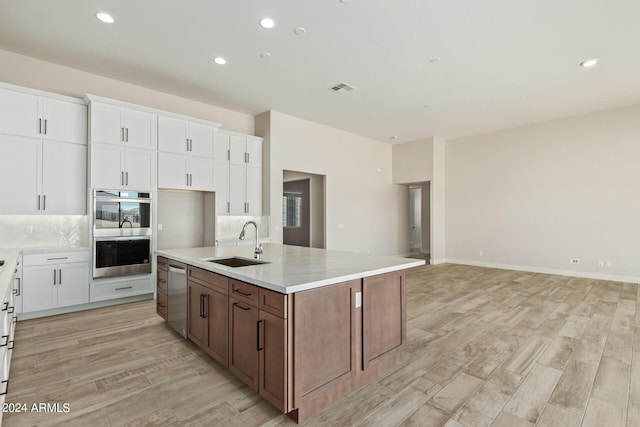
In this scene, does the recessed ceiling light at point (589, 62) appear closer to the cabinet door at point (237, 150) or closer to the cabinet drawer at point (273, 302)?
the cabinet drawer at point (273, 302)

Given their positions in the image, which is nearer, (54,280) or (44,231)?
(54,280)

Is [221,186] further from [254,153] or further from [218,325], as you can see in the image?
[218,325]

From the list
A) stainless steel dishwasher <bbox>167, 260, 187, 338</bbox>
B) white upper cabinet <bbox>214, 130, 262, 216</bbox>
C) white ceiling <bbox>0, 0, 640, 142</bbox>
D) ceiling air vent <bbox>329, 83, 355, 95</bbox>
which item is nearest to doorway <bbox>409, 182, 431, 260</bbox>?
white ceiling <bbox>0, 0, 640, 142</bbox>

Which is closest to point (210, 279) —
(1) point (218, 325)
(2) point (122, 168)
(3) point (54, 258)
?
(1) point (218, 325)

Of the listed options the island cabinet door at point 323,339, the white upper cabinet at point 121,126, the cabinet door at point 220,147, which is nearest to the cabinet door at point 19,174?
the white upper cabinet at point 121,126

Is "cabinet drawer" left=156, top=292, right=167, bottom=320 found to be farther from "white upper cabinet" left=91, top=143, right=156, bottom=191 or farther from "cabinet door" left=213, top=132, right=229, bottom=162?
"cabinet door" left=213, top=132, right=229, bottom=162

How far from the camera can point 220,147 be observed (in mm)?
5566

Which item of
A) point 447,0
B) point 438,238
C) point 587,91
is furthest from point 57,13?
point 438,238

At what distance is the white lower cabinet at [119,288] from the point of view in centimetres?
419

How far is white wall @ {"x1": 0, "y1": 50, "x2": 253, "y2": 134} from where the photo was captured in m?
4.02

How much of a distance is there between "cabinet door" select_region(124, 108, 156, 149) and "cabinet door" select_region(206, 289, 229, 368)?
3130 mm

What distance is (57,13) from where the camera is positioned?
3154mm

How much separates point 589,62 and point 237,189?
563 centimetres

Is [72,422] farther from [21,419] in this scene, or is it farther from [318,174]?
[318,174]
